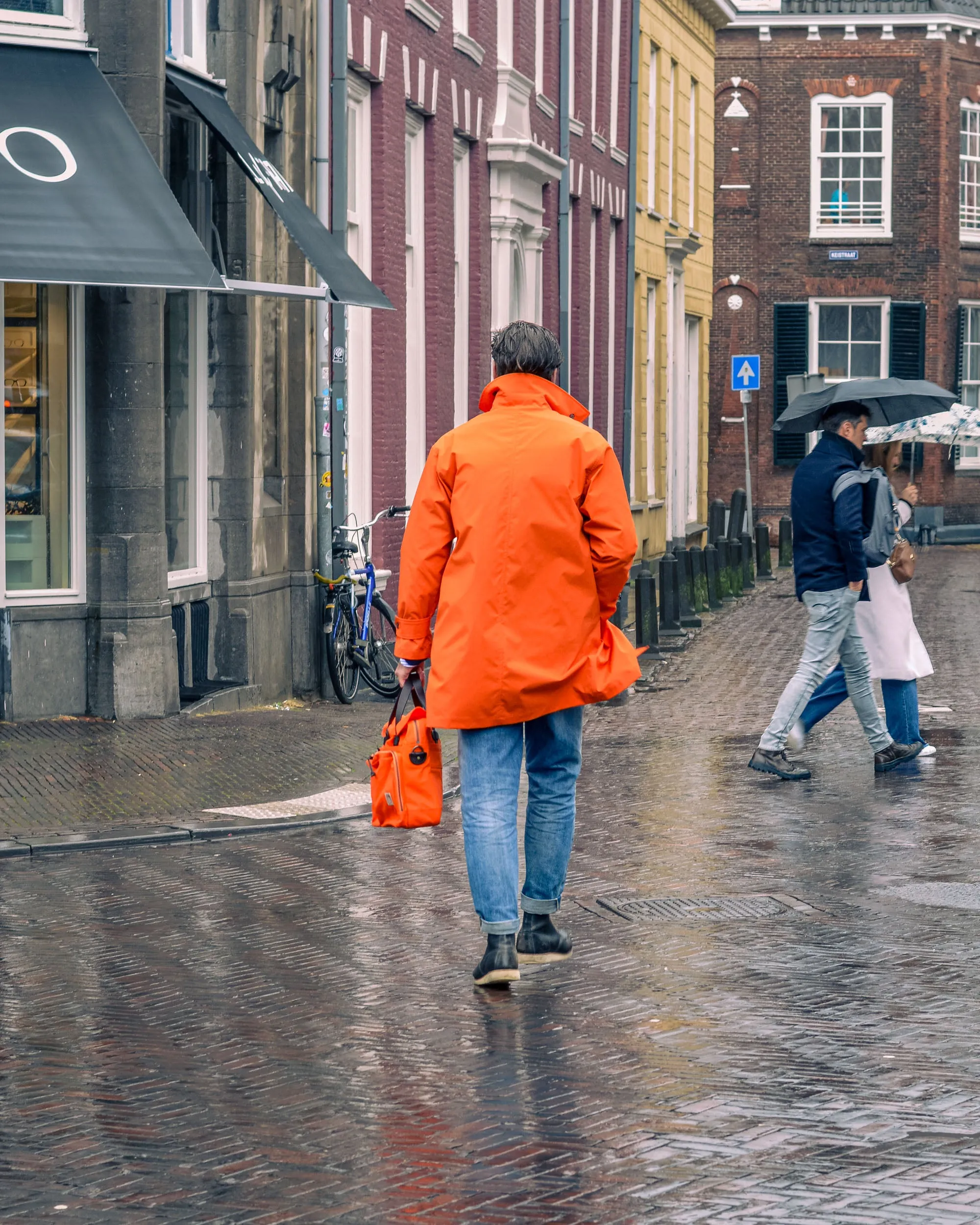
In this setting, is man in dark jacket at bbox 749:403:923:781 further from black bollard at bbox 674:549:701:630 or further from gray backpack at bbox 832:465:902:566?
black bollard at bbox 674:549:701:630

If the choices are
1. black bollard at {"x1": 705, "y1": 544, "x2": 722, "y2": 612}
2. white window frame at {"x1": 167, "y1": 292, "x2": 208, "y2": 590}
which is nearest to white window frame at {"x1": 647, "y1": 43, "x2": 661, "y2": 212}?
black bollard at {"x1": 705, "y1": 544, "x2": 722, "y2": 612}

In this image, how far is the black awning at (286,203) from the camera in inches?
519

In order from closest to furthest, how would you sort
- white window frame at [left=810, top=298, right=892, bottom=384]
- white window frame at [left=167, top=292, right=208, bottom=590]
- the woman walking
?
the woman walking
white window frame at [left=167, top=292, right=208, bottom=590]
white window frame at [left=810, top=298, right=892, bottom=384]

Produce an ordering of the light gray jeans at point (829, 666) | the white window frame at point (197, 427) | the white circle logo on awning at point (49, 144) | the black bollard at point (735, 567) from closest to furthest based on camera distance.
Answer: the light gray jeans at point (829, 666) → the white circle logo on awning at point (49, 144) → the white window frame at point (197, 427) → the black bollard at point (735, 567)

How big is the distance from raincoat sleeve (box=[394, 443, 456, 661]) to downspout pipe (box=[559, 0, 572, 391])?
18126 millimetres

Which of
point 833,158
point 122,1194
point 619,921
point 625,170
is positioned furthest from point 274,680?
point 833,158

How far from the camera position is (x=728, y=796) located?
34.3ft

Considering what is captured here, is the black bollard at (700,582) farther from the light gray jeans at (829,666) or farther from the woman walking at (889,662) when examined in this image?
the light gray jeans at (829,666)

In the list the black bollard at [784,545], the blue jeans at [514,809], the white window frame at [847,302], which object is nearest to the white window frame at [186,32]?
the blue jeans at [514,809]

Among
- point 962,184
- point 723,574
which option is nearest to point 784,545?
point 723,574

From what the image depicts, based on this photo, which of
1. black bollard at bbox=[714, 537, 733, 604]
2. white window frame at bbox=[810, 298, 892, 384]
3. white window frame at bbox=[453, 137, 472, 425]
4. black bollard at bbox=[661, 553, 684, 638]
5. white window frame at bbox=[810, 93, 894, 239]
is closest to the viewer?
black bollard at bbox=[661, 553, 684, 638]

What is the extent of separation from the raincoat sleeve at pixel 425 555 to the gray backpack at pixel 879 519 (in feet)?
16.0

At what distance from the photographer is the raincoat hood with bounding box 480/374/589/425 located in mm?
6402

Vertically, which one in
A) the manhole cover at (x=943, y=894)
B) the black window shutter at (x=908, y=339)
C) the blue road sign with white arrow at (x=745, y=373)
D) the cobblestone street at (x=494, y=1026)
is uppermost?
the black window shutter at (x=908, y=339)
